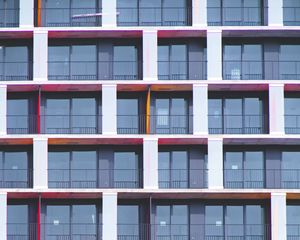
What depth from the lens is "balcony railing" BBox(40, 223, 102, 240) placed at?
2931 inches

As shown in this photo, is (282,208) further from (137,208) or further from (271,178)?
(137,208)

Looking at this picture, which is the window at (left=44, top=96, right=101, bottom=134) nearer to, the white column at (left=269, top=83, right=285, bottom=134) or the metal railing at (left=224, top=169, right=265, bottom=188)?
the metal railing at (left=224, top=169, right=265, bottom=188)

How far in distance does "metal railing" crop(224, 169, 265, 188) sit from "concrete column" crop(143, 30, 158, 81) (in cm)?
632

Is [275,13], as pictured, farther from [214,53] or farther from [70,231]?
[70,231]

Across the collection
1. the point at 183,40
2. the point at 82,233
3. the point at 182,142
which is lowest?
the point at 82,233

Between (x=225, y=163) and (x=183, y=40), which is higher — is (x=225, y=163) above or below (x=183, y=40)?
below

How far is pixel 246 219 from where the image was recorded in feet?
246

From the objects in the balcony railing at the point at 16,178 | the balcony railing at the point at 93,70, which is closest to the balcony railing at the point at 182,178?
the balcony railing at the point at 93,70

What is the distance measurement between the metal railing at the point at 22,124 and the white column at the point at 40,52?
242cm

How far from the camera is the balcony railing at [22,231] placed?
244ft

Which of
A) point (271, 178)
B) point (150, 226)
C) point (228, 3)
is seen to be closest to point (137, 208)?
point (150, 226)

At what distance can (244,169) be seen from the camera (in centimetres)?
7531

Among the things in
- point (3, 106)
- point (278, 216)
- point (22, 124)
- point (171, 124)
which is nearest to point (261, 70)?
point (171, 124)

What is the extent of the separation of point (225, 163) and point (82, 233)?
8.22m
